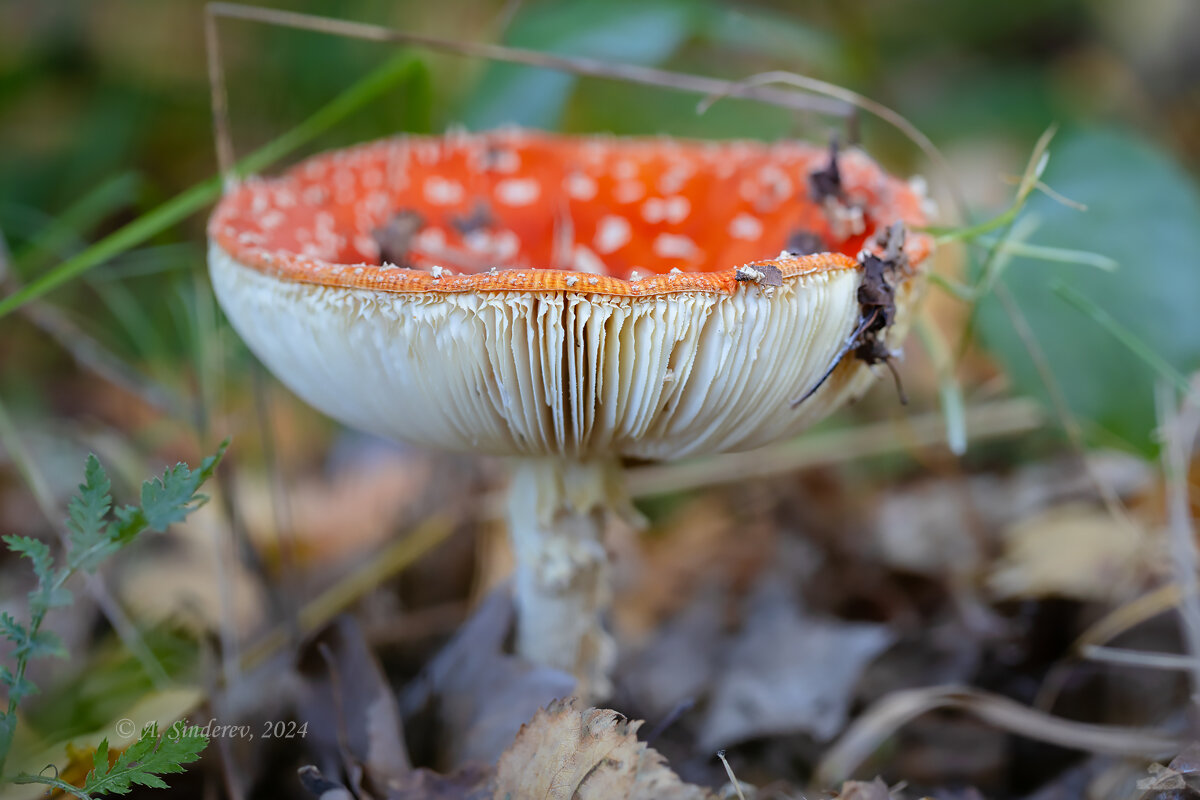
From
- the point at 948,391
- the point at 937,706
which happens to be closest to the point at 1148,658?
the point at 937,706

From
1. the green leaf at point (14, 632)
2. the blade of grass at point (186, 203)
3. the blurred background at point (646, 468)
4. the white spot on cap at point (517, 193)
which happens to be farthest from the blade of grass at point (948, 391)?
the green leaf at point (14, 632)

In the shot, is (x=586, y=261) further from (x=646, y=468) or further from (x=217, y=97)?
(x=646, y=468)

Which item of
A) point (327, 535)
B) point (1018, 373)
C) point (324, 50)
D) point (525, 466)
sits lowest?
point (327, 535)

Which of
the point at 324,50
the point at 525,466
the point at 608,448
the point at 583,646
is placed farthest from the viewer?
the point at 324,50

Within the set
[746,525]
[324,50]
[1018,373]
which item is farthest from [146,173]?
[1018,373]

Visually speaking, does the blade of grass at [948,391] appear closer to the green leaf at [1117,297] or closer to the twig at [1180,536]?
the green leaf at [1117,297]

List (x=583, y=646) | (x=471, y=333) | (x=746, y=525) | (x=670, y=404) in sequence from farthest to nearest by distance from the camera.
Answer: (x=746, y=525) < (x=583, y=646) < (x=670, y=404) < (x=471, y=333)

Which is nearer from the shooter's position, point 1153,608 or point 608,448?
point 608,448

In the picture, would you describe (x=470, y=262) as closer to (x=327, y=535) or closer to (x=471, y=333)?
(x=471, y=333)
